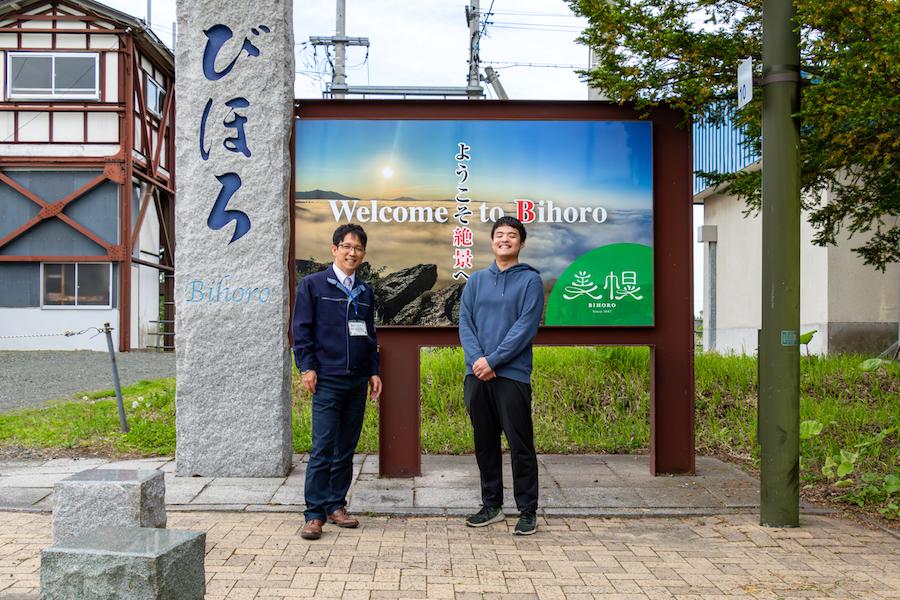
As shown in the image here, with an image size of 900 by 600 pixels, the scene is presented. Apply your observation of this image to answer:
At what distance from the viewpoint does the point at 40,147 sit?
71.9 ft

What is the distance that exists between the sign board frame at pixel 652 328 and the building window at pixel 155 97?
18.4 m

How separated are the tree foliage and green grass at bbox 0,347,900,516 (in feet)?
5.62

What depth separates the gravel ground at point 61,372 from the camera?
12547mm

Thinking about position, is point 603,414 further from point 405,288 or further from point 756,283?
point 756,283

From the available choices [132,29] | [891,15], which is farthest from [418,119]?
[132,29]

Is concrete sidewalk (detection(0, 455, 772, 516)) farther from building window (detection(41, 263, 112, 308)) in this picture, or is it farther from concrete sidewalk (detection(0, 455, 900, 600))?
building window (detection(41, 263, 112, 308))

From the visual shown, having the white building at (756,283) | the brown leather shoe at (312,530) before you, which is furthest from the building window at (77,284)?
the brown leather shoe at (312,530)

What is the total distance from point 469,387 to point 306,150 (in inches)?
99.2

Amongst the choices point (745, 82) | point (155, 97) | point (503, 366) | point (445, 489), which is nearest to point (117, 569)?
point (503, 366)

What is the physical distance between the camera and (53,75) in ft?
72.7

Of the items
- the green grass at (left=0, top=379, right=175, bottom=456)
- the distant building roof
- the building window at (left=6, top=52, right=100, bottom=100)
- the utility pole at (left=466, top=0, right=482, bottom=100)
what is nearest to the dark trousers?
the green grass at (left=0, top=379, right=175, bottom=456)

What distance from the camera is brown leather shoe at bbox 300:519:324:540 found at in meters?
5.19

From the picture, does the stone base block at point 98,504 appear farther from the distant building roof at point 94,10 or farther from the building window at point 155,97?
the building window at point 155,97

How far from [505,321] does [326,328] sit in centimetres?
109
